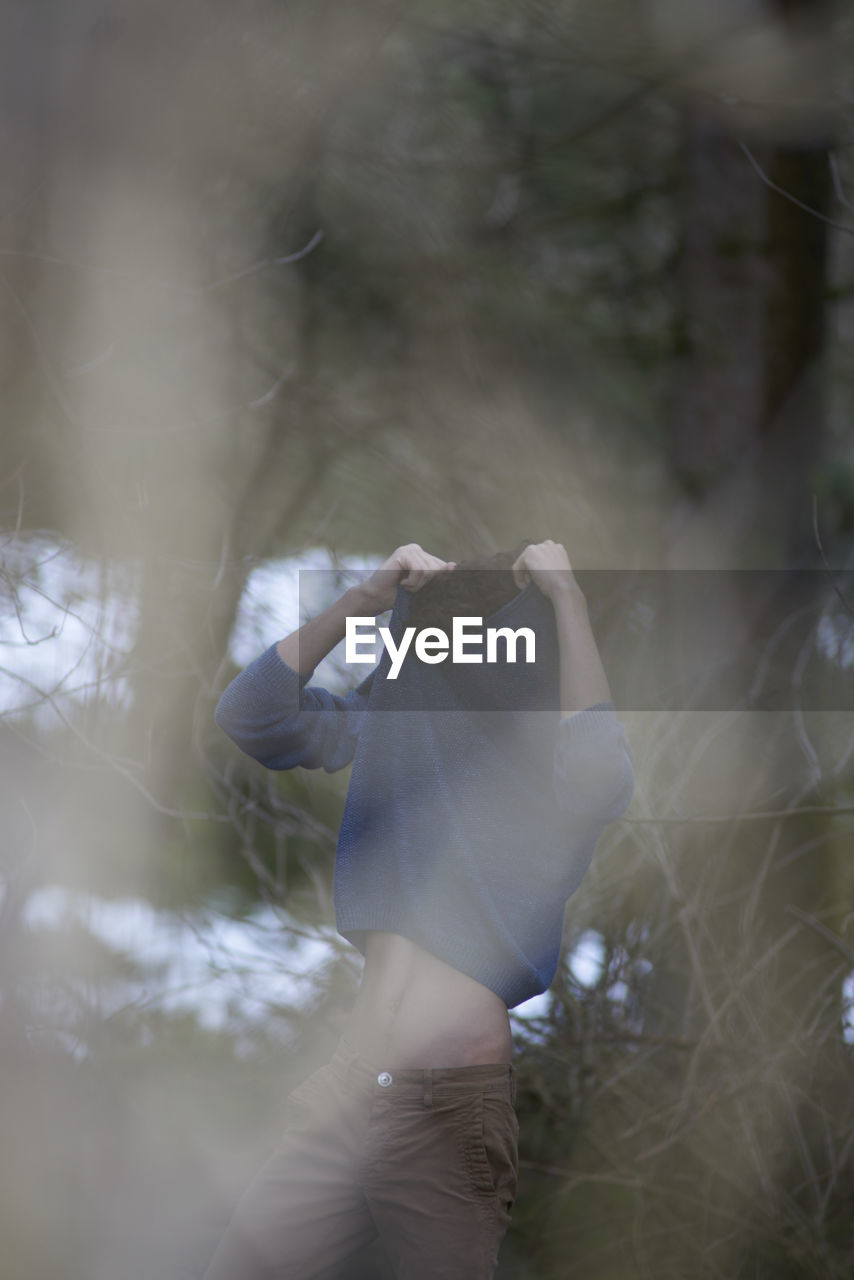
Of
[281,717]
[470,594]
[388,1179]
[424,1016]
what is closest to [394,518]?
[470,594]

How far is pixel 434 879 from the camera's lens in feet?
3.79

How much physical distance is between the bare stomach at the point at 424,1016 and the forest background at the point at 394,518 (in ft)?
3.06

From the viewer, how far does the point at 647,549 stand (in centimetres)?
225

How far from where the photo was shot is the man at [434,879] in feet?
3.48

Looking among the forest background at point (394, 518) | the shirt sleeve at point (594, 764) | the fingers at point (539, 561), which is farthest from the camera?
the forest background at point (394, 518)

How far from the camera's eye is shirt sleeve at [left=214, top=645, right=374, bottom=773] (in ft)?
3.90

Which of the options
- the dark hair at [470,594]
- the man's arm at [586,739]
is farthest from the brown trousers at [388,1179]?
the dark hair at [470,594]

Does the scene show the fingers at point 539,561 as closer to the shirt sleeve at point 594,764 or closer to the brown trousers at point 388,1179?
the shirt sleeve at point 594,764

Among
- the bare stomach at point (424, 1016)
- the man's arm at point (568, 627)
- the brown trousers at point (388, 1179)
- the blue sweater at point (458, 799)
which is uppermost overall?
the man's arm at point (568, 627)

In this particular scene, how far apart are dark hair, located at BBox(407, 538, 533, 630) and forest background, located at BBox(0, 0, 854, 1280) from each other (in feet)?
2.80

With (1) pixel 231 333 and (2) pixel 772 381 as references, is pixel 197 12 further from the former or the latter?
(2) pixel 772 381

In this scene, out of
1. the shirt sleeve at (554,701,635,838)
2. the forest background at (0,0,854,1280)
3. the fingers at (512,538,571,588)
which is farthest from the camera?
the forest background at (0,0,854,1280)

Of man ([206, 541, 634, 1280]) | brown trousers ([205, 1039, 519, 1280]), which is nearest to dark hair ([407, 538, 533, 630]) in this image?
man ([206, 541, 634, 1280])

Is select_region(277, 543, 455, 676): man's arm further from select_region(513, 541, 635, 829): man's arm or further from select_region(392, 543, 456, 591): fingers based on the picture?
select_region(513, 541, 635, 829): man's arm
